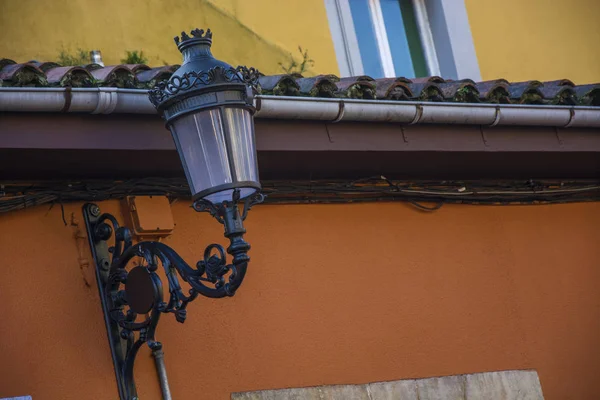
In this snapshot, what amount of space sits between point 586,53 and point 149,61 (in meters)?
3.64

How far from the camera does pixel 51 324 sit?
4.91m

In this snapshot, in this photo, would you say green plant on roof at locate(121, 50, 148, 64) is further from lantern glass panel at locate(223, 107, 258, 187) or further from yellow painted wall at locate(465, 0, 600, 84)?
yellow painted wall at locate(465, 0, 600, 84)

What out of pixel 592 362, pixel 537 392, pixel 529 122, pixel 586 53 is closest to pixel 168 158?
pixel 529 122

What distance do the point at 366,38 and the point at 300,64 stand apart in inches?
30.1

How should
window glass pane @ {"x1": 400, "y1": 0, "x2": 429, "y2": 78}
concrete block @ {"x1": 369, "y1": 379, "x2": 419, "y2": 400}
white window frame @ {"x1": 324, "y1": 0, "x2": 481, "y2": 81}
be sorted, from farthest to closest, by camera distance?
window glass pane @ {"x1": 400, "y1": 0, "x2": 429, "y2": 78} < white window frame @ {"x1": 324, "y1": 0, "x2": 481, "y2": 81} < concrete block @ {"x1": 369, "y1": 379, "x2": 419, "y2": 400}

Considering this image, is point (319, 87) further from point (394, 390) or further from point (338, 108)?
point (394, 390)

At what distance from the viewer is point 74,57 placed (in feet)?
21.1

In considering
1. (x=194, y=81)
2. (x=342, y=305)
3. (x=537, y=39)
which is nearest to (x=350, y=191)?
(x=342, y=305)

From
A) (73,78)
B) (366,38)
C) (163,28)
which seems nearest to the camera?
(73,78)

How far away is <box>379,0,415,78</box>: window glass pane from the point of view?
8.04 metres

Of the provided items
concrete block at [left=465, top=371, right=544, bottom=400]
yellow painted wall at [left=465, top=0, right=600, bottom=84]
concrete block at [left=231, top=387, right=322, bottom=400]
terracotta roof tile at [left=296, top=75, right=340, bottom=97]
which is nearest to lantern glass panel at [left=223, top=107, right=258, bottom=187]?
terracotta roof tile at [left=296, top=75, right=340, bottom=97]

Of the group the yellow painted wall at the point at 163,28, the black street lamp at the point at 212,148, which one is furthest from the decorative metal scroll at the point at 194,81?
the yellow painted wall at the point at 163,28

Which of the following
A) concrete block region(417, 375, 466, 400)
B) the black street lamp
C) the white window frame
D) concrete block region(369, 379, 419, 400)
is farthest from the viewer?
the white window frame

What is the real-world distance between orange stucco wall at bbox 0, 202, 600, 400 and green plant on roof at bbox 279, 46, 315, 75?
1489mm
